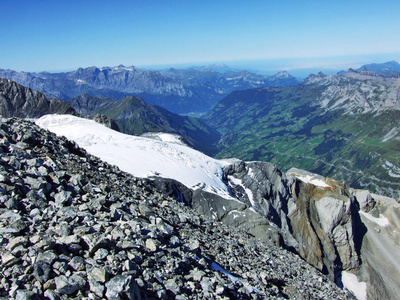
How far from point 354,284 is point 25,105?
15149cm

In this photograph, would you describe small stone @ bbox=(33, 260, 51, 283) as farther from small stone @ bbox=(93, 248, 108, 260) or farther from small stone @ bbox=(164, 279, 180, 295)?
small stone @ bbox=(164, 279, 180, 295)

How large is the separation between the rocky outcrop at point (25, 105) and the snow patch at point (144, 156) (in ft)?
140

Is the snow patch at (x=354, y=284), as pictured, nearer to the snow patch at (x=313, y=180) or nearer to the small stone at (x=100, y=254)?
the snow patch at (x=313, y=180)

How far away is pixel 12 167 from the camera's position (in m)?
19.0

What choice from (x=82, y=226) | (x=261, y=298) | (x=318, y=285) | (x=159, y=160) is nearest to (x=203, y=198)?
(x=159, y=160)

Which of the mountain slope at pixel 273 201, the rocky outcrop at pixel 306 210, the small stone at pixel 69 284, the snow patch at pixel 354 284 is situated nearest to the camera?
the small stone at pixel 69 284

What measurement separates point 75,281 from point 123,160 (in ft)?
147

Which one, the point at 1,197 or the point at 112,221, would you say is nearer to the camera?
the point at 1,197

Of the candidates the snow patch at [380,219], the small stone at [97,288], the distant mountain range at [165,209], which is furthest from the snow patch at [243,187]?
the small stone at [97,288]

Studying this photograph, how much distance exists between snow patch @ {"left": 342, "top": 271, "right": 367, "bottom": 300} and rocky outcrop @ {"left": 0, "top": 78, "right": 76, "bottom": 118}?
119975mm

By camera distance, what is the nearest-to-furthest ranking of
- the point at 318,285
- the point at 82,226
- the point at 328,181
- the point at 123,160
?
the point at 82,226, the point at 318,285, the point at 123,160, the point at 328,181

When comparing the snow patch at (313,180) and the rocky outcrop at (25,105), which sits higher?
the rocky outcrop at (25,105)

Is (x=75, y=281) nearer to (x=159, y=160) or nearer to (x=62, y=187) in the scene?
(x=62, y=187)

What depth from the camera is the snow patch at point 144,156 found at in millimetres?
55781
